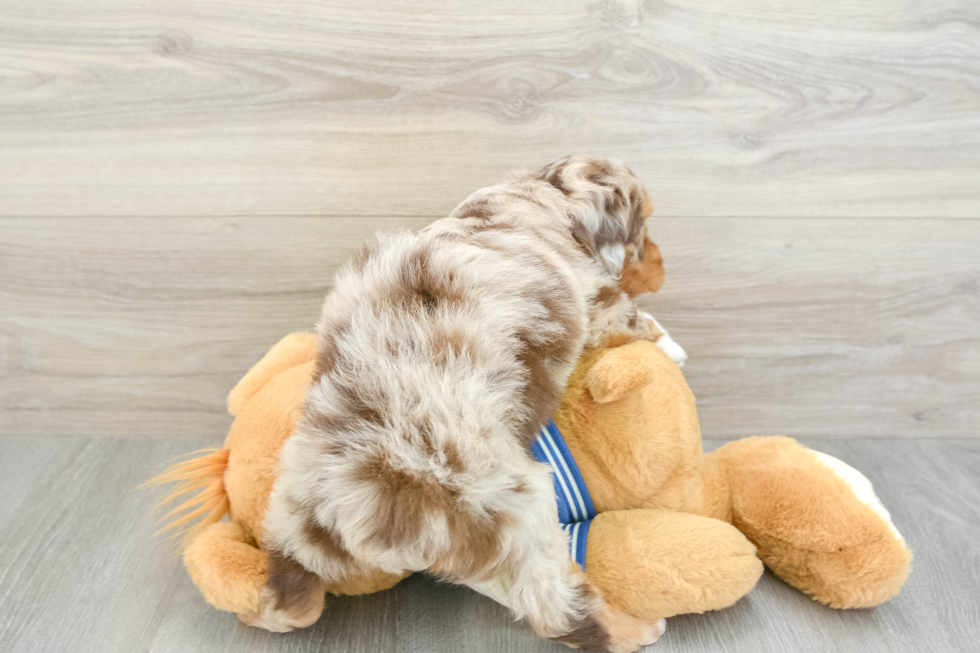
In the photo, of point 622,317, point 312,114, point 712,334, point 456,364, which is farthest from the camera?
point 712,334

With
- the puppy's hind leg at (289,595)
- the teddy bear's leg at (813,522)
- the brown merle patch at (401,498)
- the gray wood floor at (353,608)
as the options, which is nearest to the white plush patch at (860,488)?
the teddy bear's leg at (813,522)

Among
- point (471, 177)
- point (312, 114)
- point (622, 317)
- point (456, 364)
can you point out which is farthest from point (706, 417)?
point (312, 114)

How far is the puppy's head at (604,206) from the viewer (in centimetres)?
67

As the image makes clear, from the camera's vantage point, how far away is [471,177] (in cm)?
94

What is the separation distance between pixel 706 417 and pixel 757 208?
1.14ft

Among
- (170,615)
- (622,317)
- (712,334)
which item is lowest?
(170,615)

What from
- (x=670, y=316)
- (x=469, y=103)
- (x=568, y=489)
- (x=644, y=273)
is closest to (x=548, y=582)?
(x=568, y=489)

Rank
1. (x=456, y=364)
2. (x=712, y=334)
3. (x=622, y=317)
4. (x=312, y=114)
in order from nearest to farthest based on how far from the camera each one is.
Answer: (x=456, y=364) → (x=622, y=317) → (x=312, y=114) → (x=712, y=334)

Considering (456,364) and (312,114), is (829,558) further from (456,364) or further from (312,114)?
(312,114)

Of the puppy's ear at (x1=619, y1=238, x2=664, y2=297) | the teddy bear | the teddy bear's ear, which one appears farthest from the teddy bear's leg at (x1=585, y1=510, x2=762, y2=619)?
the puppy's ear at (x1=619, y1=238, x2=664, y2=297)

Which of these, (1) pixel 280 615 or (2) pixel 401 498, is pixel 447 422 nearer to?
(2) pixel 401 498

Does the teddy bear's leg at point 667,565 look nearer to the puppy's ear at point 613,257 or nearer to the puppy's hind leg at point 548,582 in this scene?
the puppy's hind leg at point 548,582

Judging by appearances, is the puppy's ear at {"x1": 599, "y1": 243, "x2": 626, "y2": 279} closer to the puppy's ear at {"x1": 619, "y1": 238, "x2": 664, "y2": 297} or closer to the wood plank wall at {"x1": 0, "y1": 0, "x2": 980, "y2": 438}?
the puppy's ear at {"x1": 619, "y1": 238, "x2": 664, "y2": 297}

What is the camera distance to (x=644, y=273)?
2.51 feet
